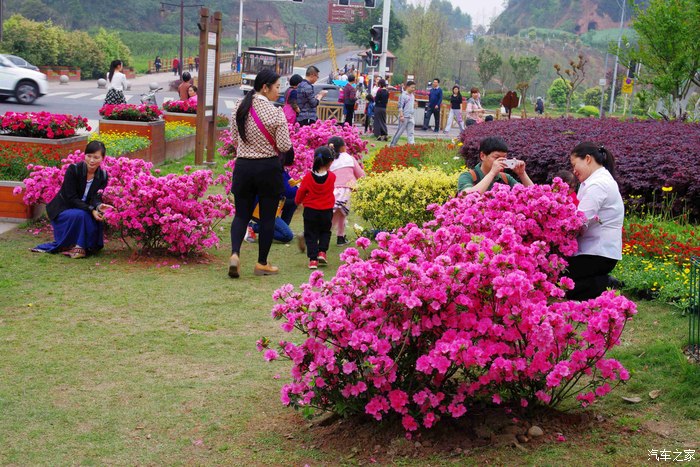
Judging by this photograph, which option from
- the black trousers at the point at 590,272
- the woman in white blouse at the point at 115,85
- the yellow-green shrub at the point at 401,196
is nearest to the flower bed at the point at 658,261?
the black trousers at the point at 590,272

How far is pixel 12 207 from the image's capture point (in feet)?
31.7

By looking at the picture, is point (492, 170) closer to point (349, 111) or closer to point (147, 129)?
point (147, 129)

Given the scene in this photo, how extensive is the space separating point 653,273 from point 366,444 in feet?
13.4

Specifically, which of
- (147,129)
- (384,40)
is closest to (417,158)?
(147,129)

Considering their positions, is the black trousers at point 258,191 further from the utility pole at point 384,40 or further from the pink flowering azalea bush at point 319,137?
the utility pole at point 384,40

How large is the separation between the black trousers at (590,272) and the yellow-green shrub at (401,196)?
3.91 meters

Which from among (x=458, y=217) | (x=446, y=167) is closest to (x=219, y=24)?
(x=446, y=167)

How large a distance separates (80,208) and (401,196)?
130 inches

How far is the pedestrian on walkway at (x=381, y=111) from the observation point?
2430 centimetres

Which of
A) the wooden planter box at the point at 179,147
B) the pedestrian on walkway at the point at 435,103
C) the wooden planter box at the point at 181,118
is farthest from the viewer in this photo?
the pedestrian on walkway at the point at 435,103

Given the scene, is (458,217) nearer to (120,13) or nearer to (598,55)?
(120,13)

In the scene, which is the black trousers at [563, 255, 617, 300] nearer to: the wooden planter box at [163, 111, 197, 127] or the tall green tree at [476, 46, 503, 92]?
the wooden planter box at [163, 111, 197, 127]

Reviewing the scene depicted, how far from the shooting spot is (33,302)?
6.90 meters

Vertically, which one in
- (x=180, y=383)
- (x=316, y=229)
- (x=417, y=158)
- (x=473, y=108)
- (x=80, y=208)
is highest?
(x=473, y=108)
